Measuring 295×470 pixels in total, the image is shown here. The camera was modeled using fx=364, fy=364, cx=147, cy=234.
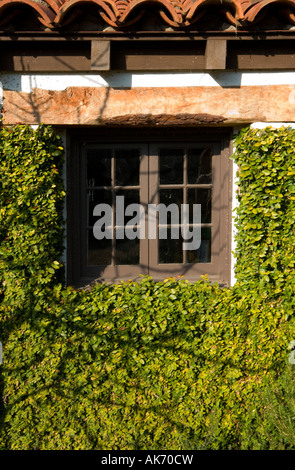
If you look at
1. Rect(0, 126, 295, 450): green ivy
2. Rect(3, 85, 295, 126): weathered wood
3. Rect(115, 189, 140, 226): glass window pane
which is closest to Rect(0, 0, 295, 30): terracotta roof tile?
Rect(3, 85, 295, 126): weathered wood

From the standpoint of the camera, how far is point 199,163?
10.9ft

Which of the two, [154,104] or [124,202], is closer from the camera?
[154,104]

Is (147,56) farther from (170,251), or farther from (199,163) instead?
(170,251)

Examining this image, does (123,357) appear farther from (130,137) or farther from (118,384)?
(130,137)

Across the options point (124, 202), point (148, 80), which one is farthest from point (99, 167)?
point (148, 80)

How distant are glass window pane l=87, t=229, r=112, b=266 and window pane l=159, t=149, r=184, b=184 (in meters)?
0.77

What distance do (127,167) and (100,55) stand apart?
938mm

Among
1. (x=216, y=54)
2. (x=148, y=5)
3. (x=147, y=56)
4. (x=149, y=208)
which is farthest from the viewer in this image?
(x=149, y=208)

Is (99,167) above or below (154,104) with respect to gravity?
below

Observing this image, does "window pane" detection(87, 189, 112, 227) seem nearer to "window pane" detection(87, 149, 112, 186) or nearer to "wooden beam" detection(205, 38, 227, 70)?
"window pane" detection(87, 149, 112, 186)

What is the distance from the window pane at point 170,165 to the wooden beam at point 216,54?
75 centimetres

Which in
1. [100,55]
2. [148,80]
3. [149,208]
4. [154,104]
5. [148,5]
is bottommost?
[149,208]

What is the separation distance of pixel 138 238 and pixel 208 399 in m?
1.49

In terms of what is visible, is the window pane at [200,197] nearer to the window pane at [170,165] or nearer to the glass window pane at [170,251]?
the window pane at [170,165]
